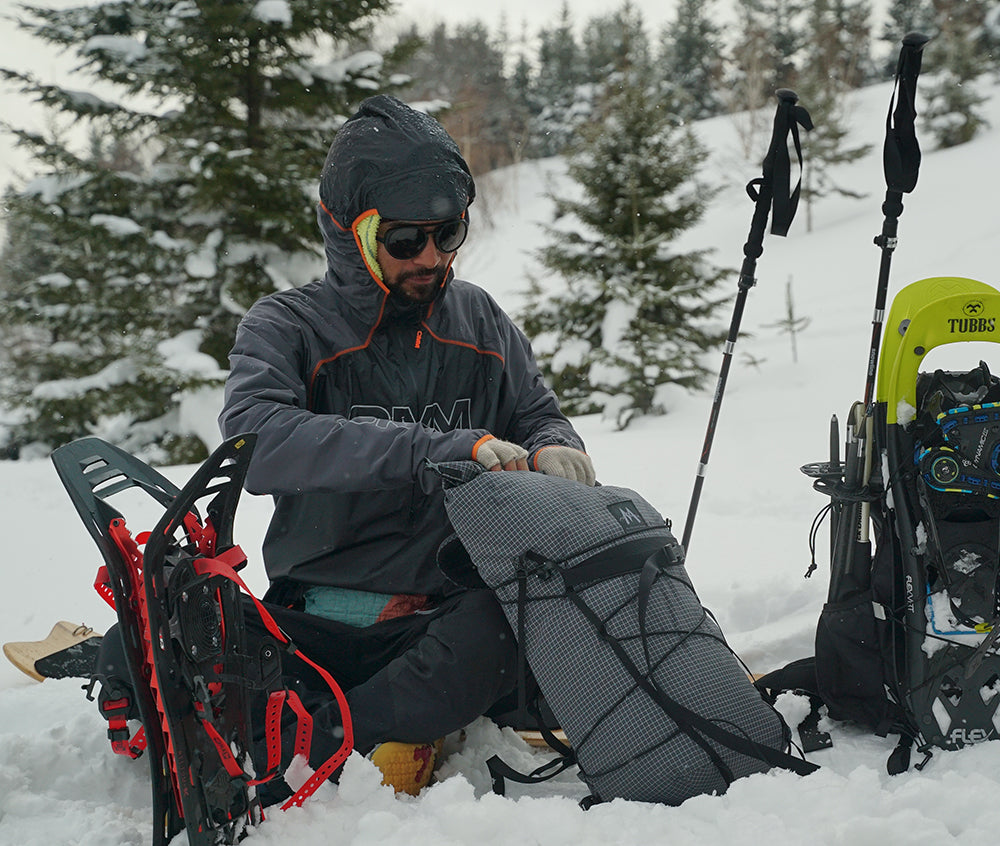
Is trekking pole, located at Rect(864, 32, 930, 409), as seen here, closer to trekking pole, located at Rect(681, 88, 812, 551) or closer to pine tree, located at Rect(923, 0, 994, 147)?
trekking pole, located at Rect(681, 88, 812, 551)

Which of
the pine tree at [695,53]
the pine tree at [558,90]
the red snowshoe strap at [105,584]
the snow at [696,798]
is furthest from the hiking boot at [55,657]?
the pine tree at [695,53]

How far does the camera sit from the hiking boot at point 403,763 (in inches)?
72.0

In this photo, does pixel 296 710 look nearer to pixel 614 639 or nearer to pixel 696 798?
pixel 614 639

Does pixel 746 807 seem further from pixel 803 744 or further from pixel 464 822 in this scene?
pixel 803 744

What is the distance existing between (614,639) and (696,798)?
347mm

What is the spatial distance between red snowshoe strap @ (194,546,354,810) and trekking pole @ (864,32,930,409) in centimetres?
166

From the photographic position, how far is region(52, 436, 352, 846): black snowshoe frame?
1455mm

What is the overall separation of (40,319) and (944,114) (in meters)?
19.0

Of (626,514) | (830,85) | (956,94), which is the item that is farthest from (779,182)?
(830,85)

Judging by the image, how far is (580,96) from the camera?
29.5m

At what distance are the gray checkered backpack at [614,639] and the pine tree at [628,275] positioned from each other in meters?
5.95

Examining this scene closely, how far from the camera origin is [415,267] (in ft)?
7.24

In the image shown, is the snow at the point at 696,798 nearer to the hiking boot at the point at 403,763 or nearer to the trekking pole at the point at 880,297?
the hiking boot at the point at 403,763

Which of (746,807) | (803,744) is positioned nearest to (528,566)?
(746,807)
